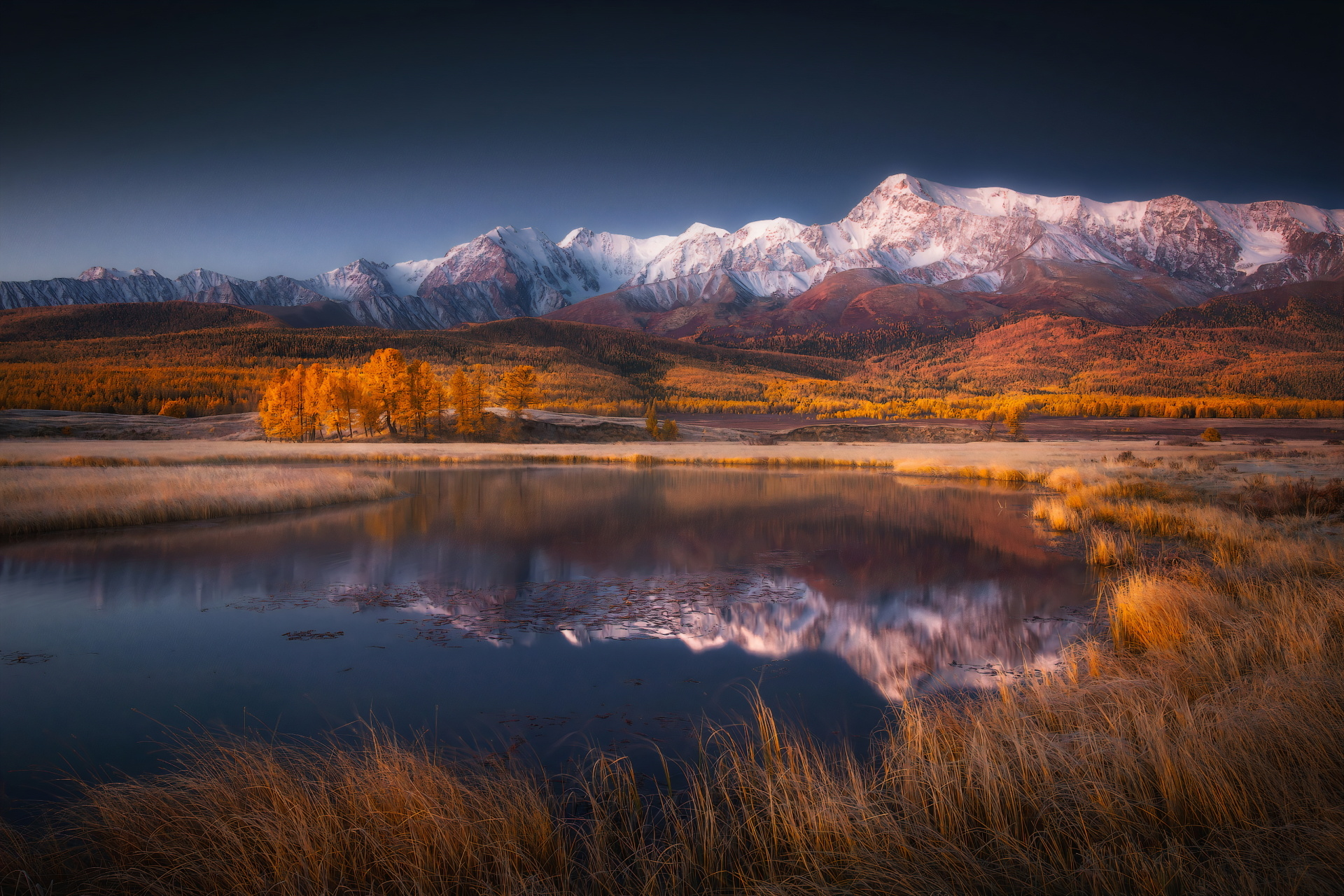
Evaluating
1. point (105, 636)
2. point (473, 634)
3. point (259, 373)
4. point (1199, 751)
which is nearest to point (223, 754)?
point (473, 634)

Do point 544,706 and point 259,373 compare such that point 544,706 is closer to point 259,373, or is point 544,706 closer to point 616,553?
point 616,553

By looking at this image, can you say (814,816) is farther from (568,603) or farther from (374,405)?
(374,405)

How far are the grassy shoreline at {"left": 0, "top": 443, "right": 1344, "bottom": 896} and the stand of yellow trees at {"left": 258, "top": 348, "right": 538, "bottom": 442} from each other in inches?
2759

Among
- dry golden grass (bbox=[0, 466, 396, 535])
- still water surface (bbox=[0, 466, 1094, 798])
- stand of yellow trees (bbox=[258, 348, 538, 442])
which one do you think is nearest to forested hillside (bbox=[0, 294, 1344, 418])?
stand of yellow trees (bbox=[258, 348, 538, 442])

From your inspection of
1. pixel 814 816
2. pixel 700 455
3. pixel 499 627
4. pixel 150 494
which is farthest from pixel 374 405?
pixel 814 816

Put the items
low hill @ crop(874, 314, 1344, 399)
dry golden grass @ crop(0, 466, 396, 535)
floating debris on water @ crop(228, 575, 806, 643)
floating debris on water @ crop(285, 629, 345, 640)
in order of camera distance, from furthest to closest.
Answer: low hill @ crop(874, 314, 1344, 399) < dry golden grass @ crop(0, 466, 396, 535) < floating debris on water @ crop(228, 575, 806, 643) < floating debris on water @ crop(285, 629, 345, 640)

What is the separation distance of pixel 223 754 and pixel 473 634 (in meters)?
4.44

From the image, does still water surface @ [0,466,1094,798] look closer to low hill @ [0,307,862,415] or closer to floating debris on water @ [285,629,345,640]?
floating debris on water @ [285,629,345,640]

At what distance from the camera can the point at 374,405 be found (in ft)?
223

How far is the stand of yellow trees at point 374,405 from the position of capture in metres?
68.8

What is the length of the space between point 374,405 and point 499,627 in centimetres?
6551

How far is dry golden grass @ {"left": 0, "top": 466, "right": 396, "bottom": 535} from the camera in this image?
17.7 metres

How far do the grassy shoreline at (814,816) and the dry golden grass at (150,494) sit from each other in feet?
56.9

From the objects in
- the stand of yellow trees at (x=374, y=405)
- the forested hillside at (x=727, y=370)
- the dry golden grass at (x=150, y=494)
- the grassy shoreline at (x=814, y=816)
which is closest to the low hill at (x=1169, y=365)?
the forested hillside at (x=727, y=370)
